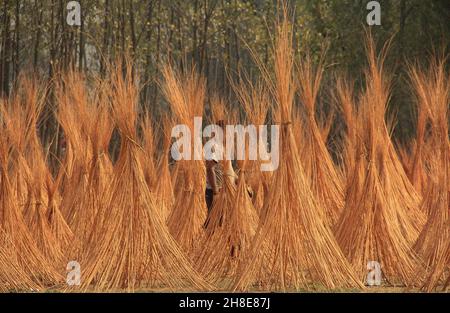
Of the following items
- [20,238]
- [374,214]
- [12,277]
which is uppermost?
[374,214]

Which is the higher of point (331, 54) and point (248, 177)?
point (331, 54)

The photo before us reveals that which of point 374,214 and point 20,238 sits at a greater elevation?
point 374,214

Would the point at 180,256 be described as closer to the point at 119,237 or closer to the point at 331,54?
the point at 119,237

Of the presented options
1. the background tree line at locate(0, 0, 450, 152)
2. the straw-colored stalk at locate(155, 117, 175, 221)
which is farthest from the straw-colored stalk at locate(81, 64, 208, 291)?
the background tree line at locate(0, 0, 450, 152)

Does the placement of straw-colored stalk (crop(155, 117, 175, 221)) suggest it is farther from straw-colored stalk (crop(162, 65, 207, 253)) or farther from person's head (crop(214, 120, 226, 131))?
person's head (crop(214, 120, 226, 131))

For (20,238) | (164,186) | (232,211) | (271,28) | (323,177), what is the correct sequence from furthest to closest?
1. (271,28)
2. (164,186)
3. (323,177)
4. (20,238)
5. (232,211)

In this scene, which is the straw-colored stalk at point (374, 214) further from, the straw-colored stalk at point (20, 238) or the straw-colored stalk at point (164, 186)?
the straw-colored stalk at point (20, 238)

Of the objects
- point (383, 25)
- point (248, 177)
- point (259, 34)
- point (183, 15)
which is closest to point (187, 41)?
point (183, 15)

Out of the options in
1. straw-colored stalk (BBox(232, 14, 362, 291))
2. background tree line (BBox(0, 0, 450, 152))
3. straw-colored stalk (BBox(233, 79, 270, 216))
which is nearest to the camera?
straw-colored stalk (BBox(232, 14, 362, 291))

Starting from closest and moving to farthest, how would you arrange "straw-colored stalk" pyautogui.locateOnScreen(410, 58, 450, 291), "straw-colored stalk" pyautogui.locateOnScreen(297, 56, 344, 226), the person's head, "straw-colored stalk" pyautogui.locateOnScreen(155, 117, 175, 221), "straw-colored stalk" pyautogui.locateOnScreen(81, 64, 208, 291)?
"straw-colored stalk" pyautogui.locateOnScreen(410, 58, 450, 291) → "straw-colored stalk" pyautogui.locateOnScreen(81, 64, 208, 291) → the person's head → "straw-colored stalk" pyautogui.locateOnScreen(297, 56, 344, 226) → "straw-colored stalk" pyautogui.locateOnScreen(155, 117, 175, 221)

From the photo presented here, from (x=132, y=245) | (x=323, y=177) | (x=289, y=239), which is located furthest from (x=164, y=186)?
(x=289, y=239)

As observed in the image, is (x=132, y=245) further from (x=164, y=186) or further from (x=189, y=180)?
(x=164, y=186)
